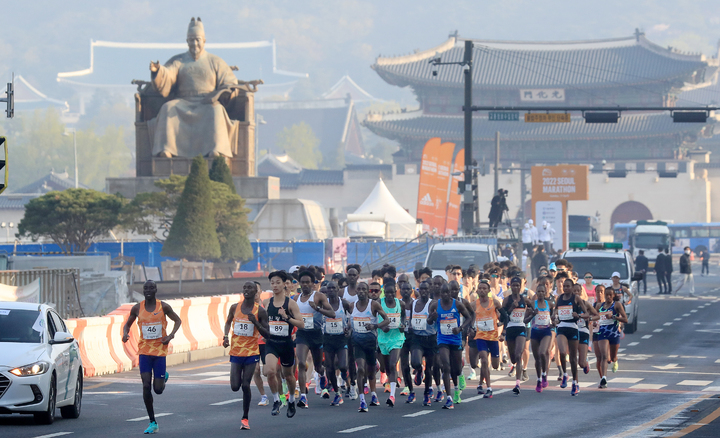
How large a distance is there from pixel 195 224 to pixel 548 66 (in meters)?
59.8

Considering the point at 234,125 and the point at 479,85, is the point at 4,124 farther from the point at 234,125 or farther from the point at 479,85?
the point at 234,125

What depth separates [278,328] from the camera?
1343cm

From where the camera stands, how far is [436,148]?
55281 millimetres

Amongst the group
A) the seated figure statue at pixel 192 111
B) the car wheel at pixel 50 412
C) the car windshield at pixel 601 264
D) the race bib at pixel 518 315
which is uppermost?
the seated figure statue at pixel 192 111

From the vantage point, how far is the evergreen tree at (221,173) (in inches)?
1857

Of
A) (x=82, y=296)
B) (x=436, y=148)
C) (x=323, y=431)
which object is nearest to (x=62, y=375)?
(x=323, y=431)

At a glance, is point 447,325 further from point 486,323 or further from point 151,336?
point 151,336

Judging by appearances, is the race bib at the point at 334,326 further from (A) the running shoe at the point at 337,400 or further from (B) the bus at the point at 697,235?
(B) the bus at the point at 697,235

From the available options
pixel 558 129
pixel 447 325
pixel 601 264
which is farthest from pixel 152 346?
pixel 558 129

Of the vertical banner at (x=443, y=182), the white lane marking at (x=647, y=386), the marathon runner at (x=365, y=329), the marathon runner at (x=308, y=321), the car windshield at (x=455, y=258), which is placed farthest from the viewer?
the vertical banner at (x=443, y=182)

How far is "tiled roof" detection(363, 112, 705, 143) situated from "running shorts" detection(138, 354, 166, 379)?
80.0 meters

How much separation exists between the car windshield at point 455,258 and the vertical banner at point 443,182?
87.3ft

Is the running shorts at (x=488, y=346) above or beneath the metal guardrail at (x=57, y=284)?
beneath

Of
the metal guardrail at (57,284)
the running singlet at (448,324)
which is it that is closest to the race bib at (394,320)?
the running singlet at (448,324)
